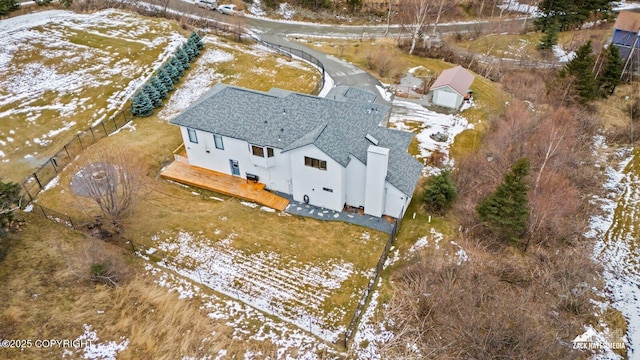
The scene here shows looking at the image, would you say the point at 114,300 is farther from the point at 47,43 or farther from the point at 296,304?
the point at 47,43

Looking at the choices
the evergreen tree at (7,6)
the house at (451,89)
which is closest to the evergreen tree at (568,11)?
the house at (451,89)

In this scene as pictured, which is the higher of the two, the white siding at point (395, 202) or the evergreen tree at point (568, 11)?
the evergreen tree at point (568, 11)

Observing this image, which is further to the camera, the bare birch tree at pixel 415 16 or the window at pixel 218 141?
the bare birch tree at pixel 415 16

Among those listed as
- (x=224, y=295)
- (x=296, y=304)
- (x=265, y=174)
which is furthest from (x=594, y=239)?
(x=224, y=295)

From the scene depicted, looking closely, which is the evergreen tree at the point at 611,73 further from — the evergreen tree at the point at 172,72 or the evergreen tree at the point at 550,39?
the evergreen tree at the point at 172,72

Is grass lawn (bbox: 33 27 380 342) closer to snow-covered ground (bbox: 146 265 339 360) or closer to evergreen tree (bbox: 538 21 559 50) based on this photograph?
snow-covered ground (bbox: 146 265 339 360)

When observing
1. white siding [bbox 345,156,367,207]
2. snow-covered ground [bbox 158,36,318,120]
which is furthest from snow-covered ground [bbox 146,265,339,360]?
snow-covered ground [bbox 158,36,318,120]
